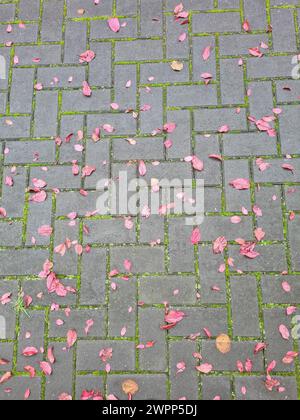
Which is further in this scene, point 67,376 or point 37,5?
point 37,5

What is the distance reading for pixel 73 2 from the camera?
442 cm

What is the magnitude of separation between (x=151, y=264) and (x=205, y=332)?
1.98 feet

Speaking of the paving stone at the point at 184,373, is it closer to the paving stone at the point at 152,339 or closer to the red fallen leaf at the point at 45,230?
the paving stone at the point at 152,339

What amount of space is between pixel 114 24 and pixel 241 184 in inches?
68.2

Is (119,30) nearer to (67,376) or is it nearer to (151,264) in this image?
(151,264)

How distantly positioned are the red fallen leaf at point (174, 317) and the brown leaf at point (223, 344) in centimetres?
29

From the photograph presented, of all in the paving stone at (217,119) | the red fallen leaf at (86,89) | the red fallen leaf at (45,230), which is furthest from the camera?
the red fallen leaf at (86,89)

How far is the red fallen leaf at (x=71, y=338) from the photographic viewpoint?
360cm

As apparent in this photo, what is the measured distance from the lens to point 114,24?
430 centimetres

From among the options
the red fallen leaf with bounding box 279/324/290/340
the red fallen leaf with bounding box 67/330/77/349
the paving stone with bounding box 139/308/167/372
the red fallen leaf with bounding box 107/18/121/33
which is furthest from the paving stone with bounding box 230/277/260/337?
the red fallen leaf with bounding box 107/18/121/33

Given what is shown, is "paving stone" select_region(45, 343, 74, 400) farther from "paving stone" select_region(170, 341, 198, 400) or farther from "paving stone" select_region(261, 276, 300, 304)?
"paving stone" select_region(261, 276, 300, 304)

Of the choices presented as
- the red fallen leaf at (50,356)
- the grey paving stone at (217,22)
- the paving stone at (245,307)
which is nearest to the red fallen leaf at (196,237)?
the paving stone at (245,307)

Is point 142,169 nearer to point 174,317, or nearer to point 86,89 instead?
point 86,89
